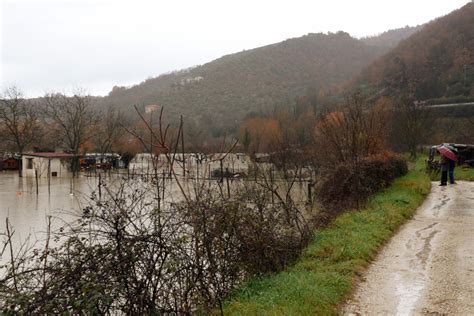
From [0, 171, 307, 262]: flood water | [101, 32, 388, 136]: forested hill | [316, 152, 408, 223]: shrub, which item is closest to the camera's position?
[316, 152, 408, 223]: shrub

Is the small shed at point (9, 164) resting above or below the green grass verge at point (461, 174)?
below

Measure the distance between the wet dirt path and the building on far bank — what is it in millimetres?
37522

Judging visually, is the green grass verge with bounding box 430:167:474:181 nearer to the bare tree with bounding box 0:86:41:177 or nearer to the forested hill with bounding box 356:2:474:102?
the forested hill with bounding box 356:2:474:102

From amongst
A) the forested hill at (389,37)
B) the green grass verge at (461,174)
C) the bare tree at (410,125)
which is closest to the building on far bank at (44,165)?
the bare tree at (410,125)

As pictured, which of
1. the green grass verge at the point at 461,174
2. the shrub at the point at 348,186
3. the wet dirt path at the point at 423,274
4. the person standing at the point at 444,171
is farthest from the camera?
the green grass verge at the point at 461,174

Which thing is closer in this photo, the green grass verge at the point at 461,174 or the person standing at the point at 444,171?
the person standing at the point at 444,171

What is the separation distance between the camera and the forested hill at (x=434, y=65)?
183 ft

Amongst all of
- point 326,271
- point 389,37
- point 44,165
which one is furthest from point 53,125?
point 389,37

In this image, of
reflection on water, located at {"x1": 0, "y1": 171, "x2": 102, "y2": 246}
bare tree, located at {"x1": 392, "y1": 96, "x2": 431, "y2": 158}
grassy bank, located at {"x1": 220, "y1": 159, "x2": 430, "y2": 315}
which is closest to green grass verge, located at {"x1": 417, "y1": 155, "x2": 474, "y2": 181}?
grassy bank, located at {"x1": 220, "y1": 159, "x2": 430, "y2": 315}

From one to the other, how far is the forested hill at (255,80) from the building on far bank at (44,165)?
4043cm

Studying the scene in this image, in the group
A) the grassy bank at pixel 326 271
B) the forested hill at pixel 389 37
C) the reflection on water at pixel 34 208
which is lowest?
the reflection on water at pixel 34 208

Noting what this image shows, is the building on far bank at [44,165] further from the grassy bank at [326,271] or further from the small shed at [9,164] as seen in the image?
the grassy bank at [326,271]

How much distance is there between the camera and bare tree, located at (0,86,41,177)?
52188mm

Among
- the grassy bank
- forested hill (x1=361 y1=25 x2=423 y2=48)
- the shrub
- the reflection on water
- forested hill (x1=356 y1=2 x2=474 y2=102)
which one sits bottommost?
the reflection on water
